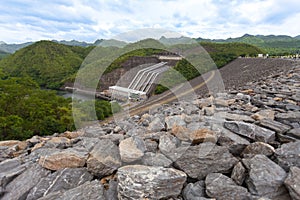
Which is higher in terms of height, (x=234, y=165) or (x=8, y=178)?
(x=234, y=165)

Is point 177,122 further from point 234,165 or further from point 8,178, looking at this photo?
point 8,178

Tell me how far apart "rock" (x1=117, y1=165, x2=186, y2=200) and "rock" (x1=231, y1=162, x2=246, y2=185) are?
509mm

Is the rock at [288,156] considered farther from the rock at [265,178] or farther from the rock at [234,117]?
the rock at [234,117]

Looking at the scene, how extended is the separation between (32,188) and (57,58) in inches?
2368

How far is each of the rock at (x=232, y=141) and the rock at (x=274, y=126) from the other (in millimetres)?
540

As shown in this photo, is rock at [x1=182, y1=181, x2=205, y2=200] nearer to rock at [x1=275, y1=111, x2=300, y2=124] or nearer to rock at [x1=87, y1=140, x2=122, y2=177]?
rock at [x1=87, y1=140, x2=122, y2=177]

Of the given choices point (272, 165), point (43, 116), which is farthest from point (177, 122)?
point (43, 116)

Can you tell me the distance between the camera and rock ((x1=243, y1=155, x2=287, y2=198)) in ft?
6.16

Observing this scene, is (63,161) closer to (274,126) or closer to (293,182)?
(293,182)

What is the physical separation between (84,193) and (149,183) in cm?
69

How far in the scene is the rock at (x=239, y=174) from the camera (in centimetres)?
201

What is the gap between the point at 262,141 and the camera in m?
2.56

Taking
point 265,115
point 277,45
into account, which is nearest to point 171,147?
point 265,115

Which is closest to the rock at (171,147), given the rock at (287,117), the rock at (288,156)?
the rock at (288,156)
